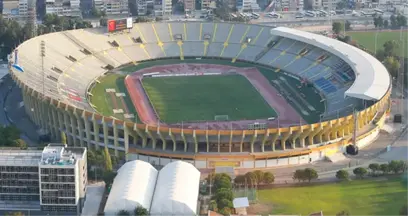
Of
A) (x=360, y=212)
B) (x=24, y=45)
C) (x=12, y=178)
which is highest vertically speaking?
(x=24, y=45)

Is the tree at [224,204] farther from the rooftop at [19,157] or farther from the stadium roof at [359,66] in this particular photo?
the stadium roof at [359,66]

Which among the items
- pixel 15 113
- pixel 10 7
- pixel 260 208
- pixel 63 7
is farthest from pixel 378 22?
pixel 260 208

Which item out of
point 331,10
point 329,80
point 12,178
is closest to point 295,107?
point 329,80

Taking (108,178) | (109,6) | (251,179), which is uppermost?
(109,6)

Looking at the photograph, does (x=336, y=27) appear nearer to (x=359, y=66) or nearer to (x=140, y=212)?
(x=359, y=66)

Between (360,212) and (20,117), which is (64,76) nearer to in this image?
(20,117)

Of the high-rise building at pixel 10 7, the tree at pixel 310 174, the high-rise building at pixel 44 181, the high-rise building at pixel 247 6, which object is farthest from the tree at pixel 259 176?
the high-rise building at pixel 10 7
